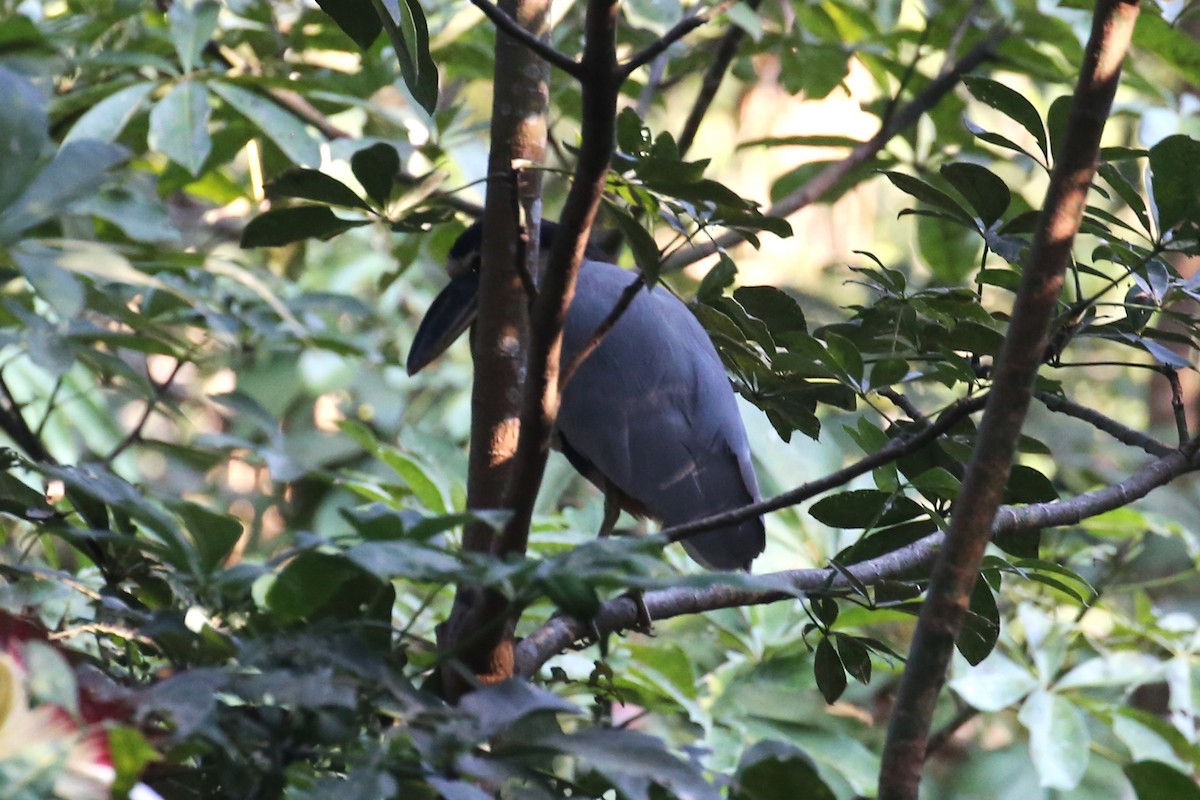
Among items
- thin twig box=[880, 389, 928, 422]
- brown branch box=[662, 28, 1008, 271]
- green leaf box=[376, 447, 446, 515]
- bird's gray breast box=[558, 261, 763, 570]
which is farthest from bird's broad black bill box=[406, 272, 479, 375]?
thin twig box=[880, 389, 928, 422]

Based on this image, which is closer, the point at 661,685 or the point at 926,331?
the point at 926,331

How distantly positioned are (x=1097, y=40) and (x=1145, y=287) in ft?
0.98

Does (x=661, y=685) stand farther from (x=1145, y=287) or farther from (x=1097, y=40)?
(x=1097, y=40)

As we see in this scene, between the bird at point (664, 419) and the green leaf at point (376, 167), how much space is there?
3.87ft

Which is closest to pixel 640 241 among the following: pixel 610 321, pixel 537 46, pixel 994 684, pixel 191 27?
pixel 610 321

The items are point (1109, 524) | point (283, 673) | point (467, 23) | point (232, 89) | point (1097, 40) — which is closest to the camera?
point (283, 673)

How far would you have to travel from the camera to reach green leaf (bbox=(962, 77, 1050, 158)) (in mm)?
1111

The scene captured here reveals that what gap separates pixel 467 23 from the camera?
280 cm

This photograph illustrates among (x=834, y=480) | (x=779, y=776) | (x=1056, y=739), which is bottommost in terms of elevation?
(x=779, y=776)

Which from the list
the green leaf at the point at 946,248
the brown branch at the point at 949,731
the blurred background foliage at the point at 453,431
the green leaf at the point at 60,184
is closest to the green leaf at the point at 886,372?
the blurred background foliage at the point at 453,431

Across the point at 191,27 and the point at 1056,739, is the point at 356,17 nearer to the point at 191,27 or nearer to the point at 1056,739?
the point at 191,27

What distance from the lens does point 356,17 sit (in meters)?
1.09

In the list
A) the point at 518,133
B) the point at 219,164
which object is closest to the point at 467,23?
the point at 219,164

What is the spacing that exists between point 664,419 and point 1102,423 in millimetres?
1111
